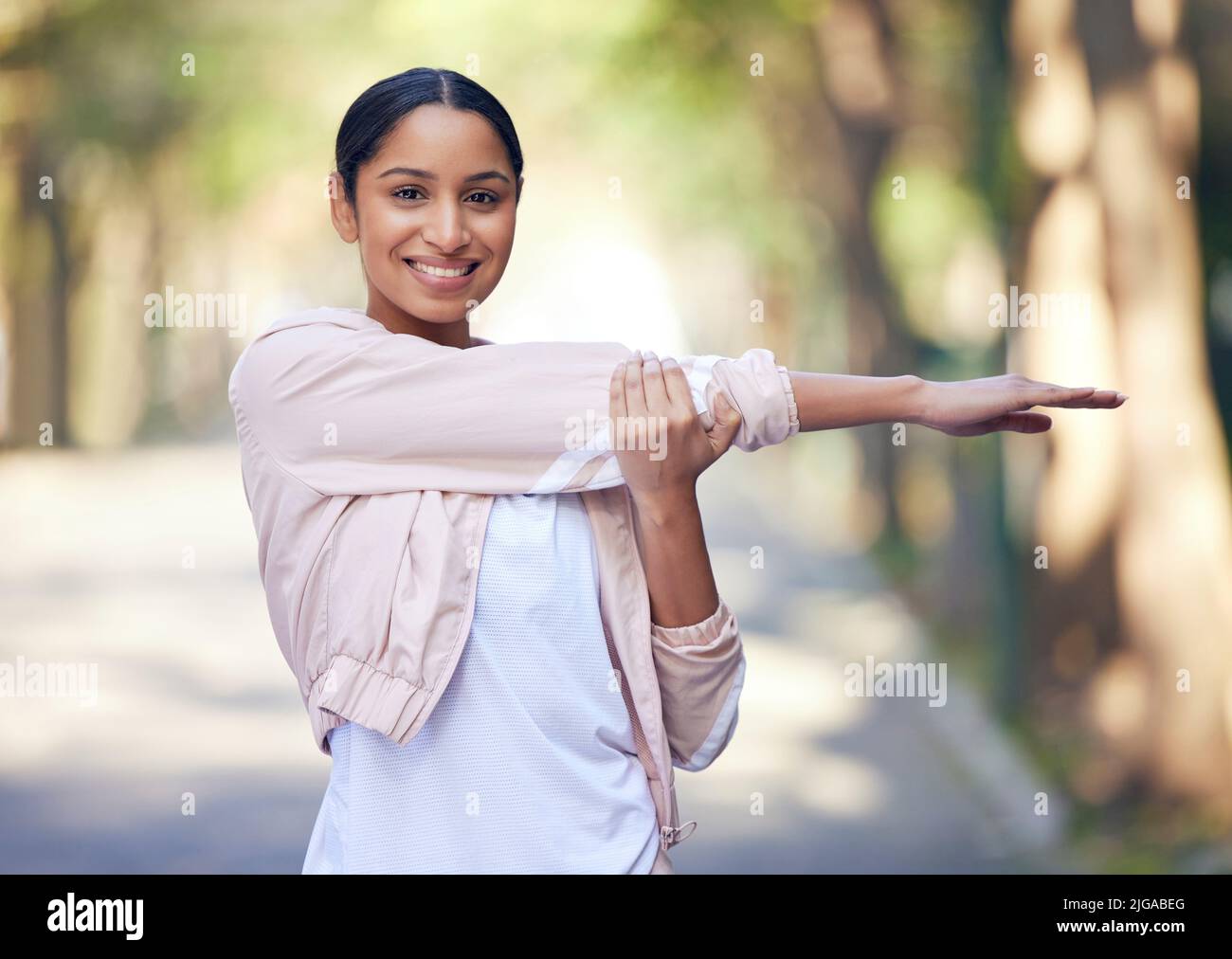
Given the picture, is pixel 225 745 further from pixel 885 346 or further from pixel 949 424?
pixel 885 346

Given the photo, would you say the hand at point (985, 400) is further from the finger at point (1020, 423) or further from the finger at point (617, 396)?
the finger at point (617, 396)

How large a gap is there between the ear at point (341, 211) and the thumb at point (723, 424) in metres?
0.59

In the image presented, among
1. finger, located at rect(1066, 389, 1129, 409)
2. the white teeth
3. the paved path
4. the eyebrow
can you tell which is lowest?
the paved path

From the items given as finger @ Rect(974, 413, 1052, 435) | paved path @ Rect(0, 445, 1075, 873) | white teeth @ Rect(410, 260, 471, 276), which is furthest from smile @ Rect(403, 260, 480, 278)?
paved path @ Rect(0, 445, 1075, 873)

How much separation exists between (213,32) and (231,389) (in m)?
17.0

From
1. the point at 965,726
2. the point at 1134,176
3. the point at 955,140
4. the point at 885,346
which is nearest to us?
the point at 1134,176

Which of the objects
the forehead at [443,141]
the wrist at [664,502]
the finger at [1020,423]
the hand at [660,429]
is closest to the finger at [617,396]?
the hand at [660,429]

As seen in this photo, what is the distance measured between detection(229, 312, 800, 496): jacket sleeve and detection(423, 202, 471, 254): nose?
135 mm

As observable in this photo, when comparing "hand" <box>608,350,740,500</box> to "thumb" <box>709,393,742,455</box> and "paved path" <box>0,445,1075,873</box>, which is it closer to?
"thumb" <box>709,393,742,455</box>

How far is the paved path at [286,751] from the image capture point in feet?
20.5

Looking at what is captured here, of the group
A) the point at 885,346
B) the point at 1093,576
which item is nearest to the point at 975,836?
the point at 1093,576

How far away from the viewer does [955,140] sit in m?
14.8

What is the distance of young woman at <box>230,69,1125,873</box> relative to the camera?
192 cm

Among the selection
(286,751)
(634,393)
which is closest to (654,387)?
(634,393)
